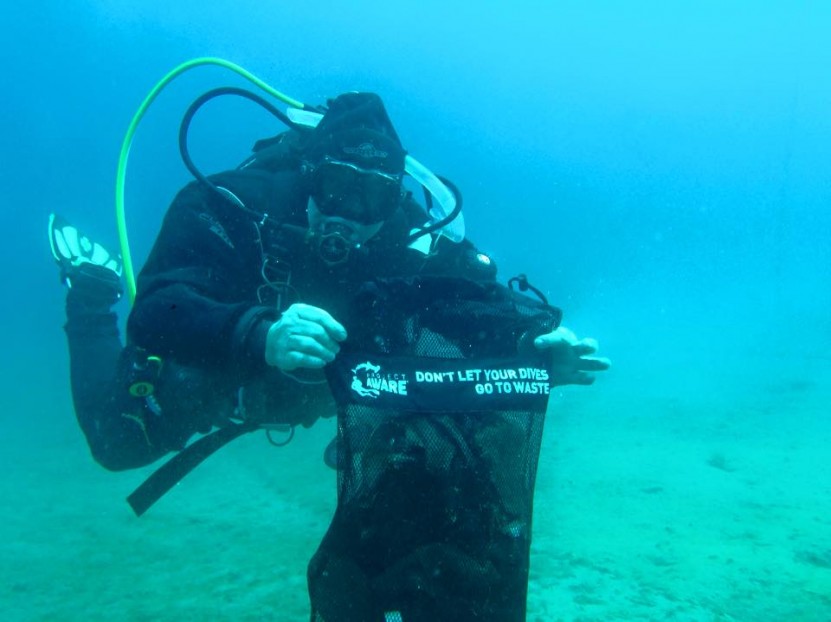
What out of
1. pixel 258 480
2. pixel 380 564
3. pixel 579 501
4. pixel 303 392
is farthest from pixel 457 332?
pixel 258 480

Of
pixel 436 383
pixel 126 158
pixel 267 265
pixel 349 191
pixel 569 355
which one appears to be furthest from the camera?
pixel 126 158

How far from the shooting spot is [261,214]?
3.29 metres

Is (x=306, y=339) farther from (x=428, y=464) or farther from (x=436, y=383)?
(x=428, y=464)

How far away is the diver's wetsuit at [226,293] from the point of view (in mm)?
2467

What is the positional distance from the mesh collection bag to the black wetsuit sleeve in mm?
479

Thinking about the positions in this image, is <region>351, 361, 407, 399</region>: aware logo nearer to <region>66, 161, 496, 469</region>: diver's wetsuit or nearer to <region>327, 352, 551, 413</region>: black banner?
<region>327, 352, 551, 413</region>: black banner

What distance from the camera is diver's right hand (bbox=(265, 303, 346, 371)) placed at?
6.38 feet

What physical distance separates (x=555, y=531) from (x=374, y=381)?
4840mm

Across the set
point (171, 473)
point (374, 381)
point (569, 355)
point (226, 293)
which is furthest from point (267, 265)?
point (569, 355)

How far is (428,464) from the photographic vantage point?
73.2 inches

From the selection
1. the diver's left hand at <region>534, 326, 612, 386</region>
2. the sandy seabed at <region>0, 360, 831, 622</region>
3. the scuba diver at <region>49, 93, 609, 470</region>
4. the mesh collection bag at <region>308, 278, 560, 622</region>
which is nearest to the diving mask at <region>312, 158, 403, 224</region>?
the scuba diver at <region>49, 93, 609, 470</region>

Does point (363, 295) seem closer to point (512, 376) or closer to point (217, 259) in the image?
point (512, 376)

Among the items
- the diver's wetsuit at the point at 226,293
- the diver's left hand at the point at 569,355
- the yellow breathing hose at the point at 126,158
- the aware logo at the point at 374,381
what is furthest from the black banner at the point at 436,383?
the yellow breathing hose at the point at 126,158

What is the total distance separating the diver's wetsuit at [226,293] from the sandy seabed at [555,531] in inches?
70.4
